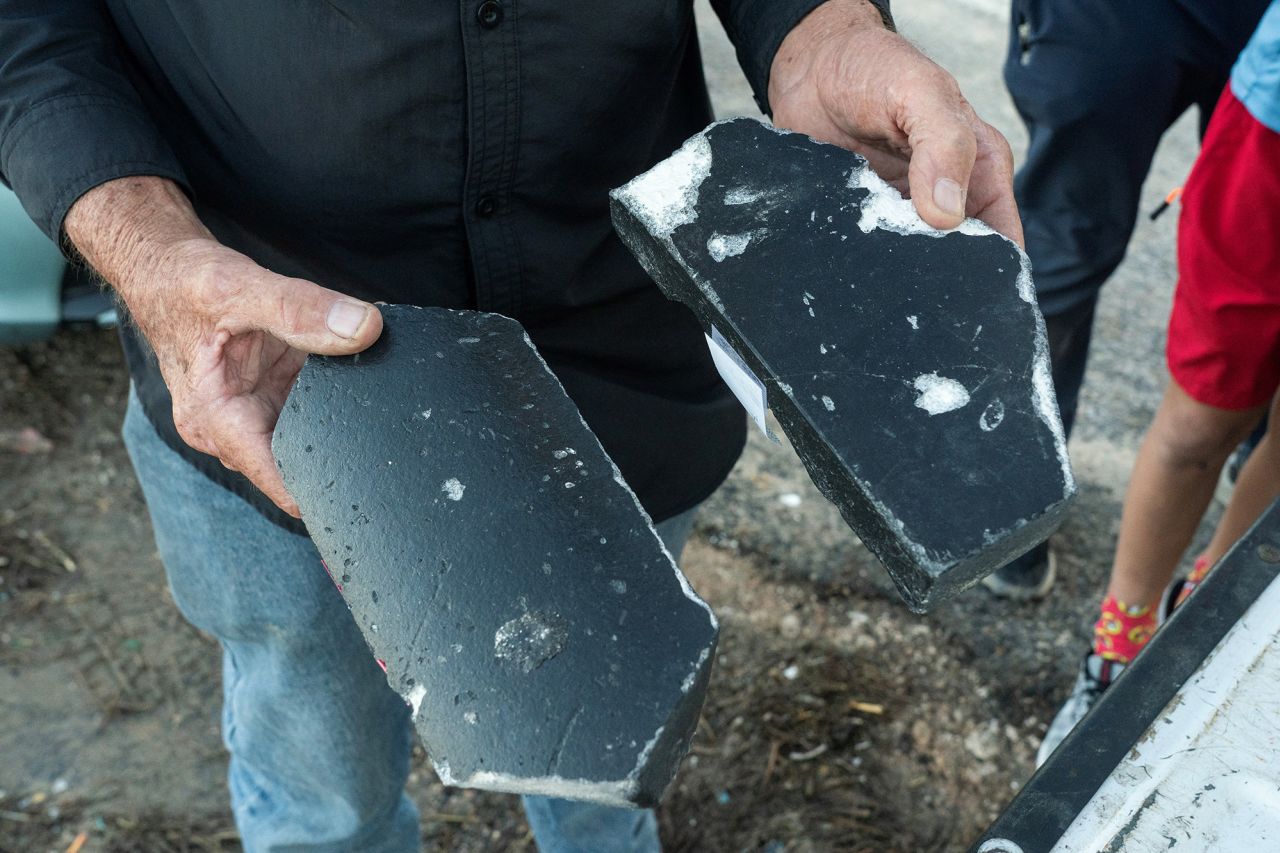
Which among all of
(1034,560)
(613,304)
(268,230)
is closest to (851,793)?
(1034,560)

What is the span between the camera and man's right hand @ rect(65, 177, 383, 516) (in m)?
1.12

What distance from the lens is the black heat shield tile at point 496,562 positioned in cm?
99

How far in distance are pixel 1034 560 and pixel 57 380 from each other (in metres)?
2.74

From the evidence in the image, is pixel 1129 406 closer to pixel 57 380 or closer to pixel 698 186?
pixel 698 186

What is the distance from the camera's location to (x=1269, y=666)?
3.34 feet

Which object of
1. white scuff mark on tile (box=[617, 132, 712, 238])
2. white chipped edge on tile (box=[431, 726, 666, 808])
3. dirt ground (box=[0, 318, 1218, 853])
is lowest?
dirt ground (box=[0, 318, 1218, 853])

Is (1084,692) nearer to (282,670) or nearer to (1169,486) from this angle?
(1169,486)

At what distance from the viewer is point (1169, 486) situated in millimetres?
2166

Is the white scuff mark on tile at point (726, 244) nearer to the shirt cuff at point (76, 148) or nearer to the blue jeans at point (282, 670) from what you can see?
the blue jeans at point (282, 670)

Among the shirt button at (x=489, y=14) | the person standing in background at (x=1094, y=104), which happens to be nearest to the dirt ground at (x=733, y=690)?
the person standing in background at (x=1094, y=104)

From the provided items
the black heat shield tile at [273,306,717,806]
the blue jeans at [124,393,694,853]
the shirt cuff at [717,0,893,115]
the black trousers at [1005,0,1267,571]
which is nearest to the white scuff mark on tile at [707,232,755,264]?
the black heat shield tile at [273,306,717,806]

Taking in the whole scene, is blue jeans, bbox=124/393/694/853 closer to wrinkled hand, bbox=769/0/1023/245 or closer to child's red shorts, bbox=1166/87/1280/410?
wrinkled hand, bbox=769/0/1023/245

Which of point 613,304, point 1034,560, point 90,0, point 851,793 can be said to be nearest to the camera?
point 90,0

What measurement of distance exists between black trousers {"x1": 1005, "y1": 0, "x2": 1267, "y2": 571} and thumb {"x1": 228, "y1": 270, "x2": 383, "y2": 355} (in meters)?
1.59
